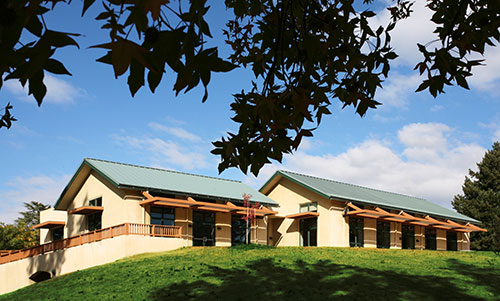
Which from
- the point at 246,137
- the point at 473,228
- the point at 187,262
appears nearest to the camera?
the point at 246,137

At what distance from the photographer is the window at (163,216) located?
95.4 ft

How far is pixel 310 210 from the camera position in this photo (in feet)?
114

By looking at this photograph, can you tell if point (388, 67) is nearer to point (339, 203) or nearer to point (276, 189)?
point (339, 203)

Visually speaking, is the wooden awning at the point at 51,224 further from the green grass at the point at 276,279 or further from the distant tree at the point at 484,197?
the distant tree at the point at 484,197

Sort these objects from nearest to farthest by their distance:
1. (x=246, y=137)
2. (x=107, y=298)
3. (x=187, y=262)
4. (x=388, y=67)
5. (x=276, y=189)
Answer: (x=246, y=137), (x=388, y=67), (x=107, y=298), (x=187, y=262), (x=276, y=189)

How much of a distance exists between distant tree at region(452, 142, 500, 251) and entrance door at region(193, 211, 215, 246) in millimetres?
34669

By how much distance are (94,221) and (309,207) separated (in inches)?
593

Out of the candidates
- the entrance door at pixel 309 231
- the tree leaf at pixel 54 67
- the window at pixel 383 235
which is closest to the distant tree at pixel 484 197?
the window at pixel 383 235

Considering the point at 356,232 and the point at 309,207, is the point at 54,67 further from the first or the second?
the point at 309,207

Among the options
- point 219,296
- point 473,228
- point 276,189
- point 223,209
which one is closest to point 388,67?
point 219,296

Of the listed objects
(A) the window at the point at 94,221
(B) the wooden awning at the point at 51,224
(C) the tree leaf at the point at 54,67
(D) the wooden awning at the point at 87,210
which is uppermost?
(C) the tree leaf at the point at 54,67

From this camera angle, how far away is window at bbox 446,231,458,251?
4197 cm

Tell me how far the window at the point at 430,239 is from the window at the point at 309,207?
11186mm

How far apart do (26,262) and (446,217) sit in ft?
105
